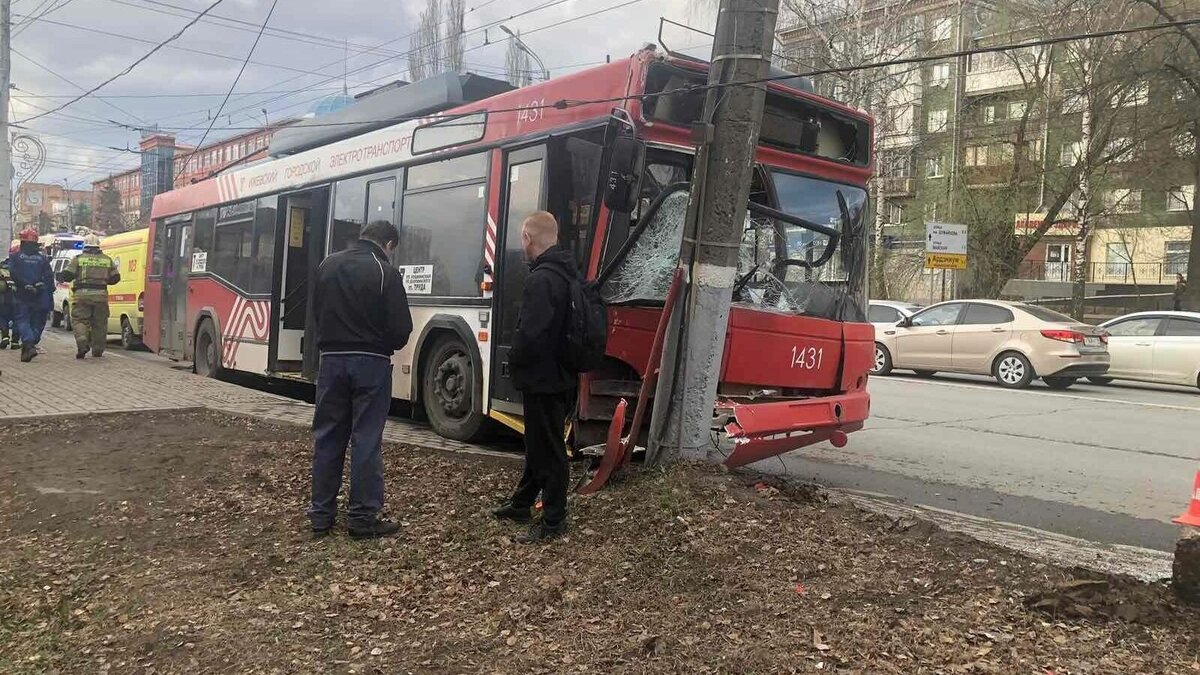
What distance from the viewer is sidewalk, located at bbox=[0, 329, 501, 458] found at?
26.4 ft

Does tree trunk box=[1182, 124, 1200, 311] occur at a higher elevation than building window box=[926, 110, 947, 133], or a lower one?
lower

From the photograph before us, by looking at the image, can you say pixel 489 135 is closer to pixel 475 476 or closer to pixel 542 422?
pixel 475 476

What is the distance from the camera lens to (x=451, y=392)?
7688 mm

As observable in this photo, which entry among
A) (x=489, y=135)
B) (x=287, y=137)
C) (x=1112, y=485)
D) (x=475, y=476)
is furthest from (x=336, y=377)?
(x=287, y=137)

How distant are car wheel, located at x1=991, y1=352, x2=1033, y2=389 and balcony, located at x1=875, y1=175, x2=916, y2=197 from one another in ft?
57.7

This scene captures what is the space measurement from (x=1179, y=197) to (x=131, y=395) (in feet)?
98.4

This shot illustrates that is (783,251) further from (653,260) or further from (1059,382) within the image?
(1059,382)

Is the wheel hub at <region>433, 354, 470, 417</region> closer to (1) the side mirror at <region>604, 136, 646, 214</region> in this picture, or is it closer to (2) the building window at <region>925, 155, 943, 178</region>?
(1) the side mirror at <region>604, 136, 646, 214</region>

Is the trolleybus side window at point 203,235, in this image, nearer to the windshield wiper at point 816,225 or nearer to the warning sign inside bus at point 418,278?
the warning sign inside bus at point 418,278

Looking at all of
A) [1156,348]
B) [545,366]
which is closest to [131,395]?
[545,366]

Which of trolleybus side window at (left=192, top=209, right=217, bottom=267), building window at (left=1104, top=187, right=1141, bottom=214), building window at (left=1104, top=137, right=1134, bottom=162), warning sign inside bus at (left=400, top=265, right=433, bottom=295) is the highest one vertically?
building window at (left=1104, top=137, right=1134, bottom=162)

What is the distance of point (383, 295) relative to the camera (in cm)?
475

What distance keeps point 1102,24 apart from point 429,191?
20.6 meters

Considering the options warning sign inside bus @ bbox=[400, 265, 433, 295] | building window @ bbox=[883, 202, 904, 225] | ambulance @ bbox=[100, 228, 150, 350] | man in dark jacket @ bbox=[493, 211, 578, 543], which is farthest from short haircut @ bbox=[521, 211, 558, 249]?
building window @ bbox=[883, 202, 904, 225]
